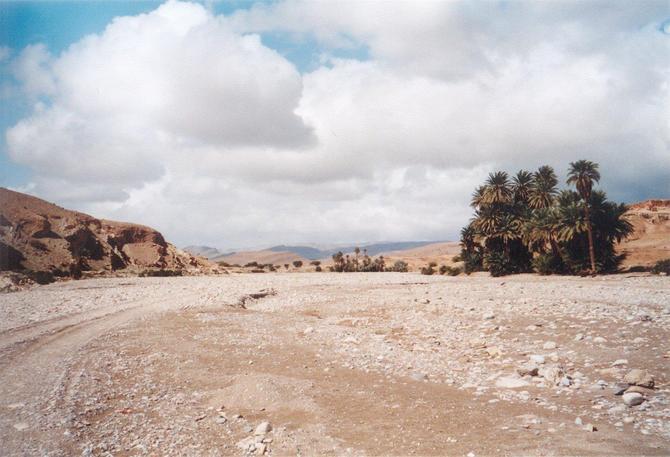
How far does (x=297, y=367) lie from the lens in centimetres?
1138

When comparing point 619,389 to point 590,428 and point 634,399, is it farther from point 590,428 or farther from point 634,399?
point 590,428

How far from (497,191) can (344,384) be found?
44.0 m

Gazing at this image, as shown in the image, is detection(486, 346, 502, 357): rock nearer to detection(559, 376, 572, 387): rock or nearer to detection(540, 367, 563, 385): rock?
A: detection(540, 367, 563, 385): rock

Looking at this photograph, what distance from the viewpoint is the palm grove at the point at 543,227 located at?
39656 mm

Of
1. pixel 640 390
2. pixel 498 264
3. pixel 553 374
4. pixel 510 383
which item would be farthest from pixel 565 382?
pixel 498 264

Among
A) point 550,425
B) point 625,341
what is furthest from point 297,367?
point 625,341

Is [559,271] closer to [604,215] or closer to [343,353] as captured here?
[604,215]

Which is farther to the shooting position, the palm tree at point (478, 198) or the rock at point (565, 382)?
the palm tree at point (478, 198)

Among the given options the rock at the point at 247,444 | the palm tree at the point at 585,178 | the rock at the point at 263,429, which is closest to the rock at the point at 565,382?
the rock at the point at 263,429

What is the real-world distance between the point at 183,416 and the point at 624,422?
7754mm

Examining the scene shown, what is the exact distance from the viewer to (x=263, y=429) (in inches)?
294

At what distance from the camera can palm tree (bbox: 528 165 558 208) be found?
47.0 meters

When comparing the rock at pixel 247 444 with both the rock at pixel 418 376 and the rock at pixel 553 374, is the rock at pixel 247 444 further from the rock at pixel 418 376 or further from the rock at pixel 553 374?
the rock at pixel 553 374

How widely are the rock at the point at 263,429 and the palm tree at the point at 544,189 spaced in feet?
153
